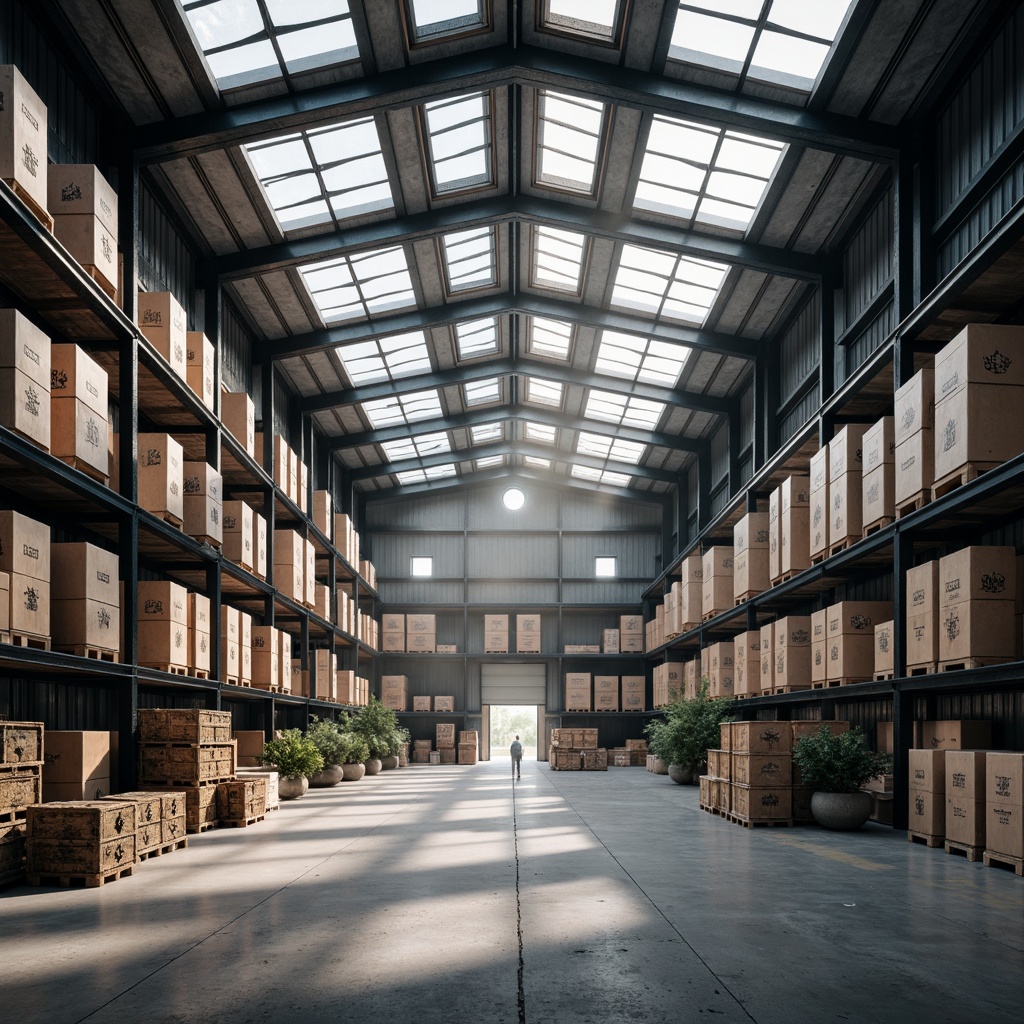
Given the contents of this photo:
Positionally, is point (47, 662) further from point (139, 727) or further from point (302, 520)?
point (302, 520)

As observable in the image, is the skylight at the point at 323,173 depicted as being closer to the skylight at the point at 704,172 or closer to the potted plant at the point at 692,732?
the skylight at the point at 704,172

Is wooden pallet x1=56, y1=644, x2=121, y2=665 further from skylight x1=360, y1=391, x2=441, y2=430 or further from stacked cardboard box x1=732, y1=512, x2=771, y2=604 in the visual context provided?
skylight x1=360, y1=391, x2=441, y2=430

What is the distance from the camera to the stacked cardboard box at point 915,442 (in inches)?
481

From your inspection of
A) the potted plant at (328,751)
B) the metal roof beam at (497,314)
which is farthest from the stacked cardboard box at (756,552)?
the potted plant at (328,751)

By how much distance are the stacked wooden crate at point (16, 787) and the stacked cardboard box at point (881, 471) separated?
10670 mm

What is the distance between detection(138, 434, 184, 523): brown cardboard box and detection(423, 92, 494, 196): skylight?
21.7 feet

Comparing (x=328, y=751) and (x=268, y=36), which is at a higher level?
(x=268, y=36)

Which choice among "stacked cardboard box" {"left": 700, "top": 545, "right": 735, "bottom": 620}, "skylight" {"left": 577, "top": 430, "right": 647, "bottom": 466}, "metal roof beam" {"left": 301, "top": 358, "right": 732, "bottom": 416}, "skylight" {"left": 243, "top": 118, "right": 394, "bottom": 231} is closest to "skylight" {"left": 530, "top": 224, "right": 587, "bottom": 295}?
"skylight" {"left": 243, "top": 118, "right": 394, "bottom": 231}

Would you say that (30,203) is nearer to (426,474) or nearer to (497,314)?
(497,314)

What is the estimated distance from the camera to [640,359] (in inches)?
1037

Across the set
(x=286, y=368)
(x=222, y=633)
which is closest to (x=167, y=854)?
(x=222, y=633)


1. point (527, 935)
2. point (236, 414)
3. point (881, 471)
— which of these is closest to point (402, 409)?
point (236, 414)

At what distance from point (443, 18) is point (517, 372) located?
14.2 meters

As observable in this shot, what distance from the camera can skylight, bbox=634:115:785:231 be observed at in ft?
53.8
